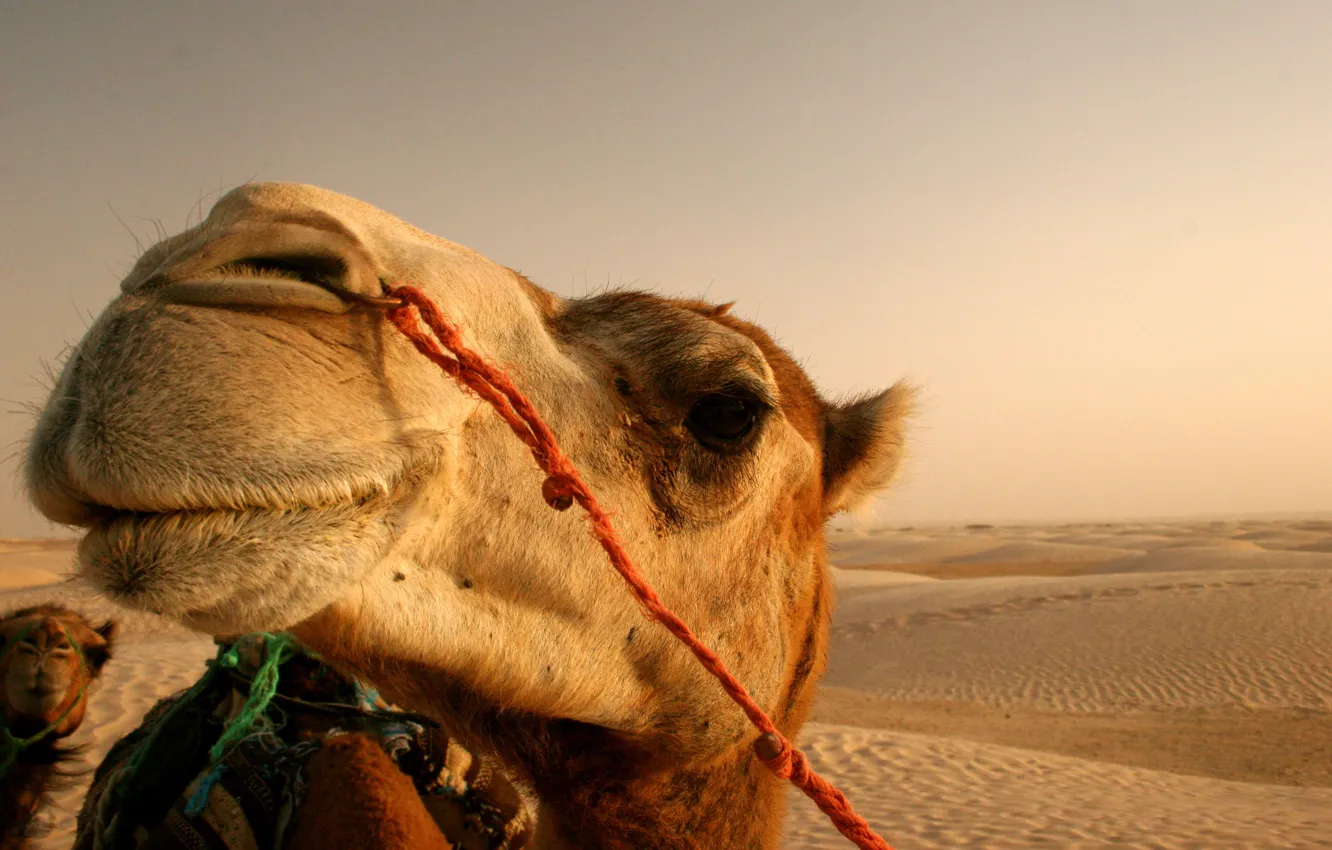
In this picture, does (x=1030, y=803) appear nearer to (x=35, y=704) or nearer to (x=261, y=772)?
(x=261, y=772)

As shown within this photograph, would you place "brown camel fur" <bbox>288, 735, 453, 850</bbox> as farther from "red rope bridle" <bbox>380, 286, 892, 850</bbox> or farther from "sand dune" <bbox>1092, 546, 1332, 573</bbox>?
"sand dune" <bbox>1092, 546, 1332, 573</bbox>

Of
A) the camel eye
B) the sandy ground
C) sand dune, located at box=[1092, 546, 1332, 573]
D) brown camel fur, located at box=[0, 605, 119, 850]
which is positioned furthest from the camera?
sand dune, located at box=[1092, 546, 1332, 573]

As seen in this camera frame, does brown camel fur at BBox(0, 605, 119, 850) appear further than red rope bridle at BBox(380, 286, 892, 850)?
Yes

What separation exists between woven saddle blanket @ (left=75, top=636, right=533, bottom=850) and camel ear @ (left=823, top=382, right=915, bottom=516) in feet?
4.84

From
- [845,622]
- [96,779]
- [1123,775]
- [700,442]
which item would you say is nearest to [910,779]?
[1123,775]

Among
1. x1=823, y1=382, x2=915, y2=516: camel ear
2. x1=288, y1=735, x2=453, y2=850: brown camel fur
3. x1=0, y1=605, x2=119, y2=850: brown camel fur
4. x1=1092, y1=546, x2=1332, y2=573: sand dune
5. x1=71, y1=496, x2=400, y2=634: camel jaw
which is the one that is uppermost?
x1=823, y1=382, x2=915, y2=516: camel ear

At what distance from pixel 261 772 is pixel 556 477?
168 centimetres

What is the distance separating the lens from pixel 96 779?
346cm

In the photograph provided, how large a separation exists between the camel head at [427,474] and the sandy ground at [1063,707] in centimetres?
45

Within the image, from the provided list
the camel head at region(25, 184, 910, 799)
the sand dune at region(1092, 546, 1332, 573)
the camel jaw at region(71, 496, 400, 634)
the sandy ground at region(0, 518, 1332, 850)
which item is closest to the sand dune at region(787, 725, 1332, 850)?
the sandy ground at region(0, 518, 1332, 850)

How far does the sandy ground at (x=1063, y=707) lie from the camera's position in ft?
27.9

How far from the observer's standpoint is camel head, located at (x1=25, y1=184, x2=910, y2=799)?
1151mm

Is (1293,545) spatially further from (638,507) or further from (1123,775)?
(638,507)

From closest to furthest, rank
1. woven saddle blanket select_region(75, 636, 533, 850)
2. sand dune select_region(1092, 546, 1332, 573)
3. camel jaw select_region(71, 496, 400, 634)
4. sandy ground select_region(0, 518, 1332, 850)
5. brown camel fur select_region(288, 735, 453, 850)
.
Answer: camel jaw select_region(71, 496, 400, 634) → brown camel fur select_region(288, 735, 453, 850) → woven saddle blanket select_region(75, 636, 533, 850) → sandy ground select_region(0, 518, 1332, 850) → sand dune select_region(1092, 546, 1332, 573)
